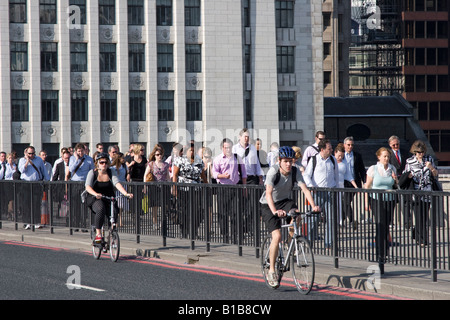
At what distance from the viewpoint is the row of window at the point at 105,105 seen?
51656 millimetres

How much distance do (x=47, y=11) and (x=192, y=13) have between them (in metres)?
8.87

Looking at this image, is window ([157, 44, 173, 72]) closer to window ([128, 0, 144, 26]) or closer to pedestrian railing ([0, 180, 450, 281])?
window ([128, 0, 144, 26])

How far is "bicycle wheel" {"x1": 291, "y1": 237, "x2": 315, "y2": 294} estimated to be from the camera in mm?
9844

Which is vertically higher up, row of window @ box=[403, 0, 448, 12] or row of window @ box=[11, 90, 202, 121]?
row of window @ box=[403, 0, 448, 12]

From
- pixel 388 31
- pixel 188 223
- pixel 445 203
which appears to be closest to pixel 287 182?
pixel 445 203

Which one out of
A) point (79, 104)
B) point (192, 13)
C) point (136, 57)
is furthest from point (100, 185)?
point (192, 13)

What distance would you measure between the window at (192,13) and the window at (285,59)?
5.74 metres

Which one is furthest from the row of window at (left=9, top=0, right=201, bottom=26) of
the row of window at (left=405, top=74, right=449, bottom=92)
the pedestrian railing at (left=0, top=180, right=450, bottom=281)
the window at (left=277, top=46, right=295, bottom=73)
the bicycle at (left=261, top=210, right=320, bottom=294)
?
the row of window at (left=405, top=74, right=449, bottom=92)

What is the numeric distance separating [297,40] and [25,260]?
43.8 metres

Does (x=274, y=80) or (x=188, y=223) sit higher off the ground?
(x=274, y=80)

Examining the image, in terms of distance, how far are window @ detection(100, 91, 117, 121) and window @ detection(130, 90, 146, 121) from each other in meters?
1.05

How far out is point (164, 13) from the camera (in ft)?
175

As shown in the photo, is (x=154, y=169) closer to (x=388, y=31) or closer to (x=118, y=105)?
(x=118, y=105)

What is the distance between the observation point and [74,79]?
52.2 meters
